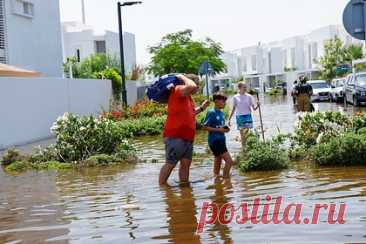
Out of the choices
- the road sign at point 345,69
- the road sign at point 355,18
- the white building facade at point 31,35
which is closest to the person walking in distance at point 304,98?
the road sign at point 355,18

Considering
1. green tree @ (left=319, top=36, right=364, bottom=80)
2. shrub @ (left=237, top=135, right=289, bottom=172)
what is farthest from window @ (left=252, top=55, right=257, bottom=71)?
shrub @ (left=237, top=135, right=289, bottom=172)

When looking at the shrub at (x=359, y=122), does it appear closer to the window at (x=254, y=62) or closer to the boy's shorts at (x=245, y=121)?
the boy's shorts at (x=245, y=121)

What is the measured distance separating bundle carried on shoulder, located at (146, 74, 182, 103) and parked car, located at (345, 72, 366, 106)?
2281 cm

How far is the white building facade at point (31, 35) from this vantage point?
95.8ft

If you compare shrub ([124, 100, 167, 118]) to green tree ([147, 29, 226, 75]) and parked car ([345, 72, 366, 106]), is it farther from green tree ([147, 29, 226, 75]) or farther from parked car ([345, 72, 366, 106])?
green tree ([147, 29, 226, 75])

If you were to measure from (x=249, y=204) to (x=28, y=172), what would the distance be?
20.2 ft

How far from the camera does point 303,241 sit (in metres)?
5.61

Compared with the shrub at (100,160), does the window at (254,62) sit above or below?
above

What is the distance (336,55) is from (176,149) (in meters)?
60.1

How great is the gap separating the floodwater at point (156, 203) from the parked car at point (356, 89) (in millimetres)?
19958

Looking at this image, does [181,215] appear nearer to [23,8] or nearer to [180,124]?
[180,124]

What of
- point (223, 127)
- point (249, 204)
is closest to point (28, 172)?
point (223, 127)

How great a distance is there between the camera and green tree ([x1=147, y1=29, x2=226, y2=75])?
49.8 meters

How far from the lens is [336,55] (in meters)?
66.8
